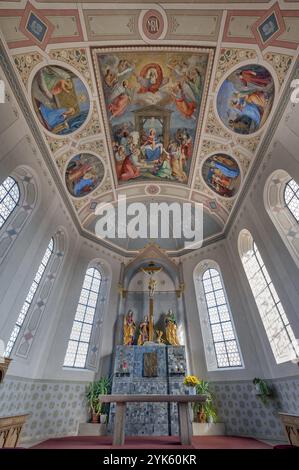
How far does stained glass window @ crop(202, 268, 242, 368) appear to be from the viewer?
1143 cm

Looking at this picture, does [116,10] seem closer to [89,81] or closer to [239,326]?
[89,81]

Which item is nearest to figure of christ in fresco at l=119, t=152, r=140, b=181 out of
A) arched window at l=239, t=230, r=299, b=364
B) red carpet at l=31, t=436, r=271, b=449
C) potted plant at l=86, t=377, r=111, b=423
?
arched window at l=239, t=230, r=299, b=364

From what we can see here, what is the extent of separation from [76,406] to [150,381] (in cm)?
336

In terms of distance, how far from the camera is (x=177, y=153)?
1267 centimetres

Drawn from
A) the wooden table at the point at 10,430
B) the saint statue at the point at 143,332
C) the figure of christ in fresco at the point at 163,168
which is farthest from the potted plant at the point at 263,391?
the figure of christ in fresco at the point at 163,168

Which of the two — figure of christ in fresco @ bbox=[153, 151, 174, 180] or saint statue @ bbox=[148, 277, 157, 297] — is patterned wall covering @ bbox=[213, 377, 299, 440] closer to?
saint statue @ bbox=[148, 277, 157, 297]

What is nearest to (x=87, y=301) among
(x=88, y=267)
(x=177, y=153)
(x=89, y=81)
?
(x=88, y=267)

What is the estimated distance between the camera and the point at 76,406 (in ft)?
33.3

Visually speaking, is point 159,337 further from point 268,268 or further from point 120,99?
point 120,99

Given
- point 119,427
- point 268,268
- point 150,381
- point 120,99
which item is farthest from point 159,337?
point 120,99

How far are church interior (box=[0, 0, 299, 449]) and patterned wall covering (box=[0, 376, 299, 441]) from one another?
0.06m

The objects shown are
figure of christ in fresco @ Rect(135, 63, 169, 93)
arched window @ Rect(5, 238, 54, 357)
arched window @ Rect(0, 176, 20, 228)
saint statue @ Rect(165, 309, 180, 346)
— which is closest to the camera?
arched window @ Rect(0, 176, 20, 228)

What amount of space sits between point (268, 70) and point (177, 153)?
213 inches

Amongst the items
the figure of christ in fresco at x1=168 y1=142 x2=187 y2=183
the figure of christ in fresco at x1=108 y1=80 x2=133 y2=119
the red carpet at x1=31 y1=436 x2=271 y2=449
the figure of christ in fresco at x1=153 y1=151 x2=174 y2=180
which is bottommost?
the red carpet at x1=31 y1=436 x2=271 y2=449
